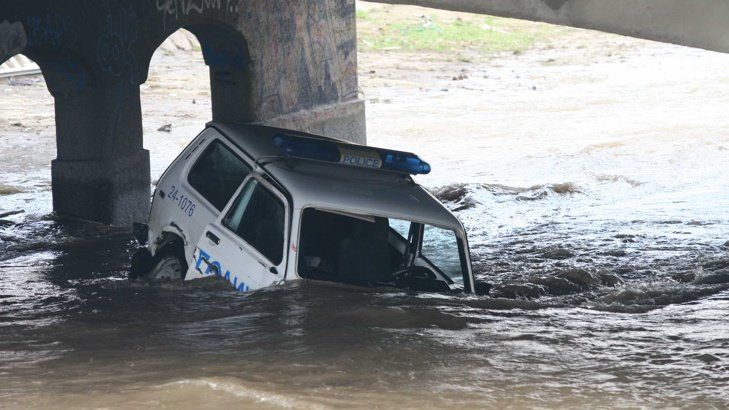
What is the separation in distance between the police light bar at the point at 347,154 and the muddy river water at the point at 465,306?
3.56 ft

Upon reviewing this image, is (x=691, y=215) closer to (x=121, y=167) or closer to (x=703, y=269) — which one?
(x=703, y=269)

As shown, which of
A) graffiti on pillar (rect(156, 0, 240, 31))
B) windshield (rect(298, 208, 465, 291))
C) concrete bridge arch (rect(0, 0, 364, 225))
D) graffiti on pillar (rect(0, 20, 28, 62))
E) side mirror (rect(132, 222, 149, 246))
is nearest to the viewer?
windshield (rect(298, 208, 465, 291))

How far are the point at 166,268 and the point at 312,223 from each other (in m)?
1.62

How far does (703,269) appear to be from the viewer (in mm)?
11859

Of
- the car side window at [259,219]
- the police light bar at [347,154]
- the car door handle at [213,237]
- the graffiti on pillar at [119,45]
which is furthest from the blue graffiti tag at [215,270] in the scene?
the graffiti on pillar at [119,45]

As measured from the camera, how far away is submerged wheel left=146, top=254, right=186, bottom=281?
889 centimetres

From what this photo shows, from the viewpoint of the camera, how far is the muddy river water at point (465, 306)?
252 inches

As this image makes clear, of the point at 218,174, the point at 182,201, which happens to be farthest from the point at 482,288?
the point at 182,201

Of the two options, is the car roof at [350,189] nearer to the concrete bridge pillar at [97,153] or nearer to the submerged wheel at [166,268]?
the submerged wheel at [166,268]

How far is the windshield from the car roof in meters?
0.11

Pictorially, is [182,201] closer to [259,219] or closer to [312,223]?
[259,219]

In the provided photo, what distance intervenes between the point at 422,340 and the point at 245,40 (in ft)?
28.1

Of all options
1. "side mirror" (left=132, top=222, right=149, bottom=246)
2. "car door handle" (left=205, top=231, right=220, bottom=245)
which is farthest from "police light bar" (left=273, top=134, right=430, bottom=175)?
"side mirror" (left=132, top=222, right=149, bottom=246)

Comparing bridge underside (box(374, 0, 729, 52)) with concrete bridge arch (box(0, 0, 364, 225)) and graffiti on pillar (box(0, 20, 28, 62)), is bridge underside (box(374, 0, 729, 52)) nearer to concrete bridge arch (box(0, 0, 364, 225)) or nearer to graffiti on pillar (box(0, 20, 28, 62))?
concrete bridge arch (box(0, 0, 364, 225))
